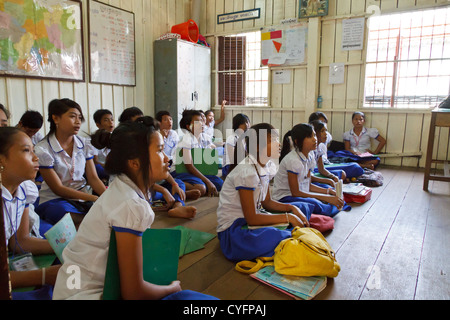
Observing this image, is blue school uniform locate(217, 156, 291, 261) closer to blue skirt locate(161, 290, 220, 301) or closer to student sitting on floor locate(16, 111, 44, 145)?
blue skirt locate(161, 290, 220, 301)

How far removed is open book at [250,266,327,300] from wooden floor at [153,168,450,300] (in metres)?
0.03

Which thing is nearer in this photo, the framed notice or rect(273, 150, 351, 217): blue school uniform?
rect(273, 150, 351, 217): blue school uniform

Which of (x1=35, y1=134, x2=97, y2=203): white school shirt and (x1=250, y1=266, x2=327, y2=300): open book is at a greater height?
(x1=35, y1=134, x2=97, y2=203): white school shirt

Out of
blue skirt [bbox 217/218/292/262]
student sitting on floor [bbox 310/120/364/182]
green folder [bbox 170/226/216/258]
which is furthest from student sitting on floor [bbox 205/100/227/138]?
blue skirt [bbox 217/218/292/262]

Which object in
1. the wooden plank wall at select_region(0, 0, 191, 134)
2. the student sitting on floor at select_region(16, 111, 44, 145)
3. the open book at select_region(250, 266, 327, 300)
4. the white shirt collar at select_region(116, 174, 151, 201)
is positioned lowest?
the open book at select_region(250, 266, 327, 300)

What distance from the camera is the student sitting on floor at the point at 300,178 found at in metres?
2.39

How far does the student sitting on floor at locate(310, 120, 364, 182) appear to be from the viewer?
10.3 ft

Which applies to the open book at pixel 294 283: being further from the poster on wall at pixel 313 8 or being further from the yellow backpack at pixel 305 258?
the poster on wall at pixel 313 8

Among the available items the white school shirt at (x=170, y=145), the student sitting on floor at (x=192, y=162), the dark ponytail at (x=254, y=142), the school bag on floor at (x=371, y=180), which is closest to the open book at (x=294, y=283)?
the dark ponytail at (x=254, y=142)

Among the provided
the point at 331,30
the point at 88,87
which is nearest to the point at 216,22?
the point at 331,30

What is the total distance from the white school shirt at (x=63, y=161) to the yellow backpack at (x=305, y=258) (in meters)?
1.43

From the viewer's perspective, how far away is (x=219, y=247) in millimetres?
1979

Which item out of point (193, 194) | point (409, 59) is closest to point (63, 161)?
point (193, 194)
